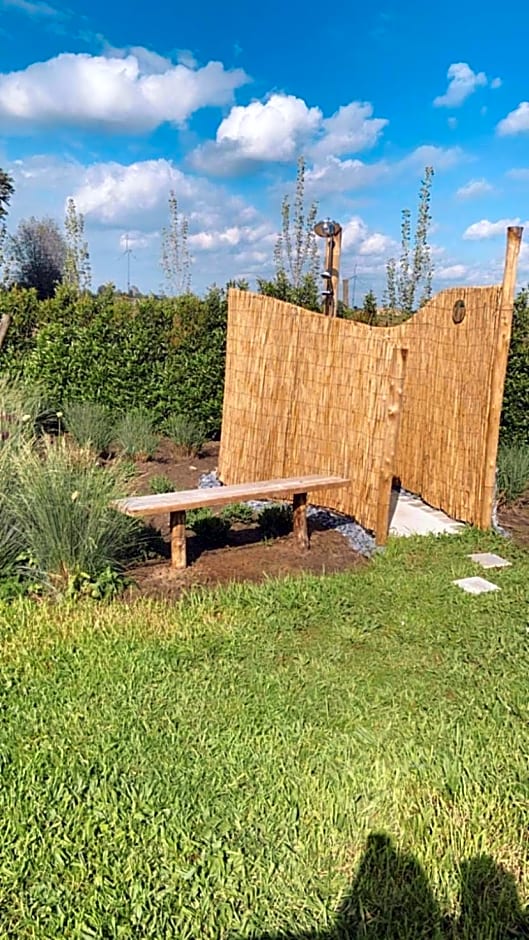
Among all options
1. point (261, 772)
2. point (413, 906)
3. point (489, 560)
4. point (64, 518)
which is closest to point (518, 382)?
point (489, 560)

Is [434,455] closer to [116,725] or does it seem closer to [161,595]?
[161,595]

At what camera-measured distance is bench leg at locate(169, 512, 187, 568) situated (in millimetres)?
4281

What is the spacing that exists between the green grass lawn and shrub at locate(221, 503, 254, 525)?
1.88 m

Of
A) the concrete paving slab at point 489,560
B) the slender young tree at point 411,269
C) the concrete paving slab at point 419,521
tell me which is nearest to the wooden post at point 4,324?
the concrete paving slab at point 419,521

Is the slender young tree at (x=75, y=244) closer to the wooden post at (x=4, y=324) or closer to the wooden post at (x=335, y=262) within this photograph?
the wooden post at (x=4, y=324)

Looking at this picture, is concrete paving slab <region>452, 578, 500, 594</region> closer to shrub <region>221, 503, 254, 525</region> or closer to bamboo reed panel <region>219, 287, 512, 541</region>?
bamboo reed panel <region>219, 287, 512, 541</region>

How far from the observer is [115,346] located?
8094mm

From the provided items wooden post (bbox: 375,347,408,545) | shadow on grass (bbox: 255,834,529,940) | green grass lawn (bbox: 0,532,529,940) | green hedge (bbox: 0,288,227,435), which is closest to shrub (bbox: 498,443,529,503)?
wooden post (bbox: 375,347,408,545)

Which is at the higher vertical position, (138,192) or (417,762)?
(138,192)

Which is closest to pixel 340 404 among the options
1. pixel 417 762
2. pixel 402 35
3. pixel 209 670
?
pixel 209 670

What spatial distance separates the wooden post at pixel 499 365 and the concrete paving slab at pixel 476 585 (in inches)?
45.5

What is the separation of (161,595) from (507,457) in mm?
4135

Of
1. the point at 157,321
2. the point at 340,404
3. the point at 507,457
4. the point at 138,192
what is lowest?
the point at 507,457

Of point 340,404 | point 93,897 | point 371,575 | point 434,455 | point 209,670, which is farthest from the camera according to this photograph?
point 434,455
